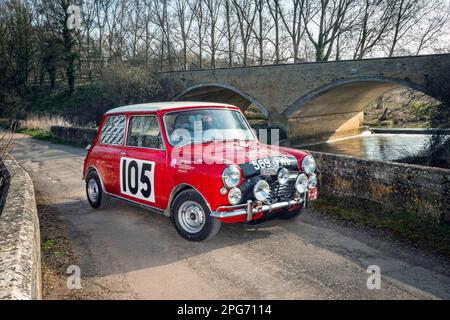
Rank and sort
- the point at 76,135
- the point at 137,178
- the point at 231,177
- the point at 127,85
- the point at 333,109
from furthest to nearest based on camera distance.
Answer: the point at 127,85 < the point at 333,109 < the point at 76,135 < the point at 137,178 < the point at 231,177

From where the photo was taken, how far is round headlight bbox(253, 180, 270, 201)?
4.82 m

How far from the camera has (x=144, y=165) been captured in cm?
573

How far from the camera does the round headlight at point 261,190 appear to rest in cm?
482

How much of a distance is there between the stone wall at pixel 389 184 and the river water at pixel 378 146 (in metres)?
14.7

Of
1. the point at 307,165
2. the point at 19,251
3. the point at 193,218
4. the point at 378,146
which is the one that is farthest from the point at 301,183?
the point at 378,146

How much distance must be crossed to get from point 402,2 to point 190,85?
21.1 m

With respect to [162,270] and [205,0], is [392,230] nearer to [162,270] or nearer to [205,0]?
[162,270]

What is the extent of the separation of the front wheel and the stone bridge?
54.1ft

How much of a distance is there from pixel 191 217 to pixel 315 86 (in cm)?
2248

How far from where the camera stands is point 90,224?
611cm

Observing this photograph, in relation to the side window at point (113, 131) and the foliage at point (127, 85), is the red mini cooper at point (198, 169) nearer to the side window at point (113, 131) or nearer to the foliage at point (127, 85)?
the side window at point (113, 131)

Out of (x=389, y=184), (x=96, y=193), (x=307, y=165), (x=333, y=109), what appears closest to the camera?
(x=307, y=165)

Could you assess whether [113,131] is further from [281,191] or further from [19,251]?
[19,251]

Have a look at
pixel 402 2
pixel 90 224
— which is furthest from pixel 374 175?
pixel 402 2
